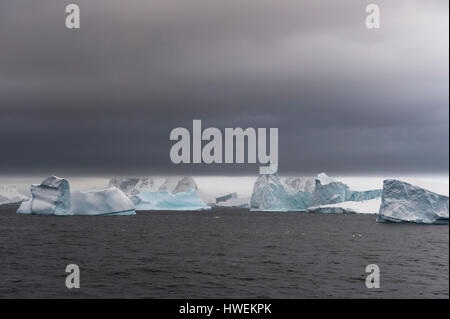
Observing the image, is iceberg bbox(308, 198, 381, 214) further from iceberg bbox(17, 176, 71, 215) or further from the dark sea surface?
the dark sea surface

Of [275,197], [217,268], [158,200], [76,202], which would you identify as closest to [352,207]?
[275,197]

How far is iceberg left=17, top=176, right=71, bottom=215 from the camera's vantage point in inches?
3706

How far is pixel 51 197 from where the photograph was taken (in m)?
102

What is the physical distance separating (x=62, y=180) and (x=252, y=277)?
6846cm

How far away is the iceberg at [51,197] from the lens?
3706 inches

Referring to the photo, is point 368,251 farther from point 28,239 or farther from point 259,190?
point 259,190

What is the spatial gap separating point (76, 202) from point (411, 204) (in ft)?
238

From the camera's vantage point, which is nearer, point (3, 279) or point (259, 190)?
point (3, 279)

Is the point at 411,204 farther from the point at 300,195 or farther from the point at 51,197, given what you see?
the point at 300,195

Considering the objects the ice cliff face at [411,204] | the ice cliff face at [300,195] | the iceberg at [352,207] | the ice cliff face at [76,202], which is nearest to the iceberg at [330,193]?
the ice cliff face at [300,195]

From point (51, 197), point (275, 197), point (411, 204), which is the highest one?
point (51, 197)

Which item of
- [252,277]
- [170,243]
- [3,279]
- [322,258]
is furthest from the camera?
[170,243]
